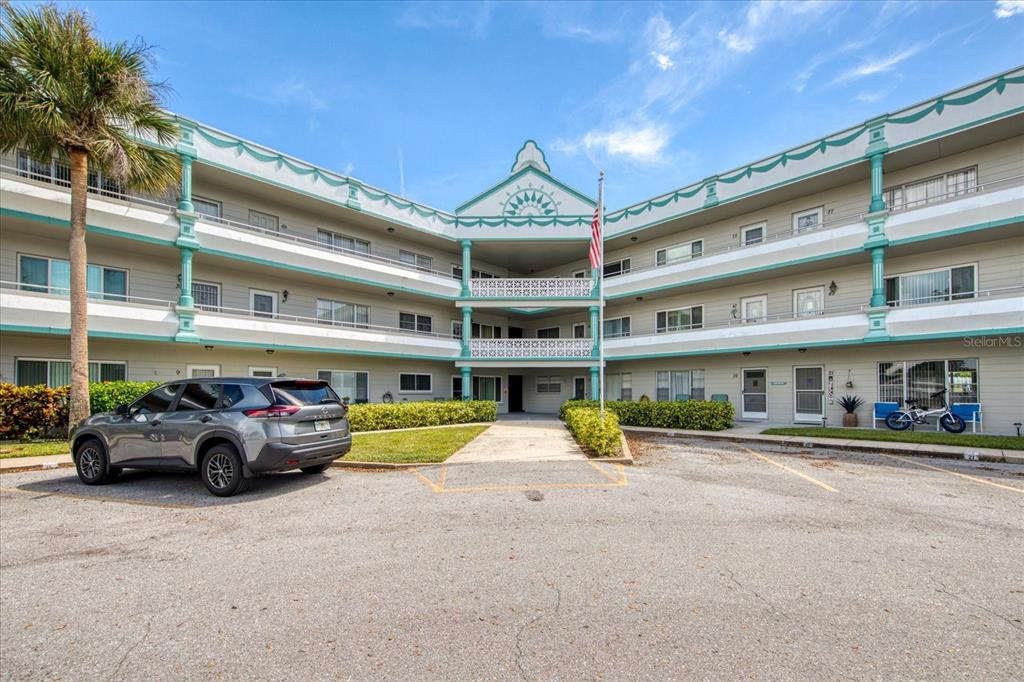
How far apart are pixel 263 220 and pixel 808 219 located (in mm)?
23976

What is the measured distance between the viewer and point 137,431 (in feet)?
26.6

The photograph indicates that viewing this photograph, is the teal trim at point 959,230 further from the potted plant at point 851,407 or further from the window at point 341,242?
the window at point 341,242

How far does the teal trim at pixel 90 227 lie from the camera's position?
44.2 feet

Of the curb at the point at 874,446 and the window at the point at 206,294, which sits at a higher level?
the window at the point at 206,294

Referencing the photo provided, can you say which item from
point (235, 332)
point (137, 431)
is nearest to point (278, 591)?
point (137, 431)

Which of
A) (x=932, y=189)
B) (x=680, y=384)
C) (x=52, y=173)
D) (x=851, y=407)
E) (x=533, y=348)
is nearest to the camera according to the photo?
(x=52, y=173)

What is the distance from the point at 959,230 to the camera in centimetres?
1520

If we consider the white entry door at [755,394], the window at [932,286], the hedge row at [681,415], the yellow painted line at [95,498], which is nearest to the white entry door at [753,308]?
the white entry door at [755,394]

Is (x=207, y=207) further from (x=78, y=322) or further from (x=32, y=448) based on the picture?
(x=32, y=448)

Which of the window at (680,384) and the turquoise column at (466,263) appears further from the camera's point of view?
the turquoise column at (466,263)

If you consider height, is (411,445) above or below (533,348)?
below

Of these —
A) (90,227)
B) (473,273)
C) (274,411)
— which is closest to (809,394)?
(473,273)

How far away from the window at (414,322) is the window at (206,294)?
27.6 ft

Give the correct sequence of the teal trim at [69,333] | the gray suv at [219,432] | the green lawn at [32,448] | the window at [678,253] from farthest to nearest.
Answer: the window at [678,253] → the teal trim at [69,333] → the green lawn at [32,448] → the gray suv at [219,432]
